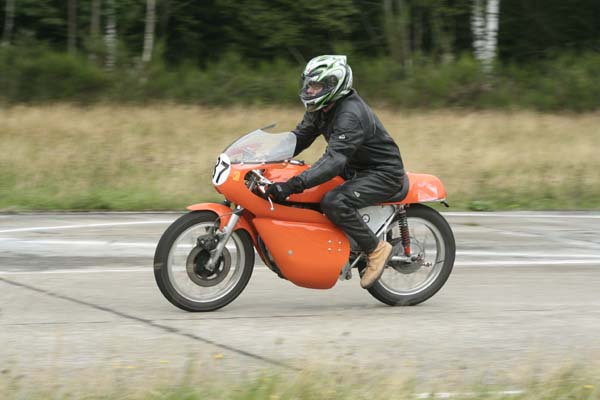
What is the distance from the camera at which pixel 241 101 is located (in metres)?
26.7

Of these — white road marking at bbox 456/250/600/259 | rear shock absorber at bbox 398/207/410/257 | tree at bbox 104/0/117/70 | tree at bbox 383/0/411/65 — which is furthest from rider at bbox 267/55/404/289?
tree at bbox 383/0/411/65

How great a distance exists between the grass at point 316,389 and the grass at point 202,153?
27.6 ft

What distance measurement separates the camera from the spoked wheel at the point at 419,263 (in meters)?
7.95

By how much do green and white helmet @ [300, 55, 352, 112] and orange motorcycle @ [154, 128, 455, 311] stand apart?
399mm

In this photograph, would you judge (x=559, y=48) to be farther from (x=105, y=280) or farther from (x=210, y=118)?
(x=105, y=280)

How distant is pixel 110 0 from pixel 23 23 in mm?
2974

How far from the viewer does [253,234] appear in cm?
752

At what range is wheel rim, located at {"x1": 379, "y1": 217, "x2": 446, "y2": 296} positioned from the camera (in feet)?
26.2

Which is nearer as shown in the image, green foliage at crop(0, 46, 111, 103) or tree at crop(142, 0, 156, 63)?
green foliage at crop(0, 46, 111, 103)

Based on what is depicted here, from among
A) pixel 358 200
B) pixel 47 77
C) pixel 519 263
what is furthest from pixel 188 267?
pixel 47 77

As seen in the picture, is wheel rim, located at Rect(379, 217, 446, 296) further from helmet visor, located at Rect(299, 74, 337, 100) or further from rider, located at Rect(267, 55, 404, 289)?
helmet visor, located at Rect(299, 74, 337, 100)

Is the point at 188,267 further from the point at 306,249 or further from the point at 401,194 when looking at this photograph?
the point at 401,194

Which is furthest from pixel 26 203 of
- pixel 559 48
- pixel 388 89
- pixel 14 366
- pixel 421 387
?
pixel 559 48

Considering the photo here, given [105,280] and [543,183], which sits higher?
[105,280]
